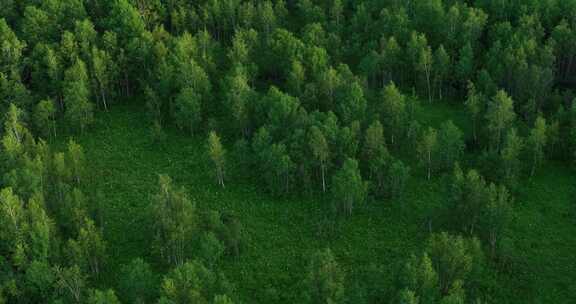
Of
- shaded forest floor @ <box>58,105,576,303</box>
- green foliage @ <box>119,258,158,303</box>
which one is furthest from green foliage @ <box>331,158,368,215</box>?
green foliage @ <box>119,258,158,303</box>

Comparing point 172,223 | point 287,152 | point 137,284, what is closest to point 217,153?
point 287,152

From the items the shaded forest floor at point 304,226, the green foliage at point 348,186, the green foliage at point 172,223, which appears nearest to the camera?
the green foliage at point 172,223

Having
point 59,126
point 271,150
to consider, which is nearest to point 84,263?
point 271,150

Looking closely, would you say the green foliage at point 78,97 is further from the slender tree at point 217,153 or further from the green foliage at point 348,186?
the green foliage at point 348,186

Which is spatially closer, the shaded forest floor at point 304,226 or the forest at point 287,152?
the forest at point 287,152

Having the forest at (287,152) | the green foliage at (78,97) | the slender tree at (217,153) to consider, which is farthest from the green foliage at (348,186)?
the green foliage at (78,97)

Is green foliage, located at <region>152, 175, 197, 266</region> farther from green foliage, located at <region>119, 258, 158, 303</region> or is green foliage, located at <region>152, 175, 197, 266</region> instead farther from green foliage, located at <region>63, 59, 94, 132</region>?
green foliage, located at <region>63, 59, 94, 132</region>

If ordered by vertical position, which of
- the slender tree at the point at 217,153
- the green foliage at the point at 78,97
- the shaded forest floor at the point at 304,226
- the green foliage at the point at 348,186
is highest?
the green foliage at the point at 78,97

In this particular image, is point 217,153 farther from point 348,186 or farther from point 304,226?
point 348,186
